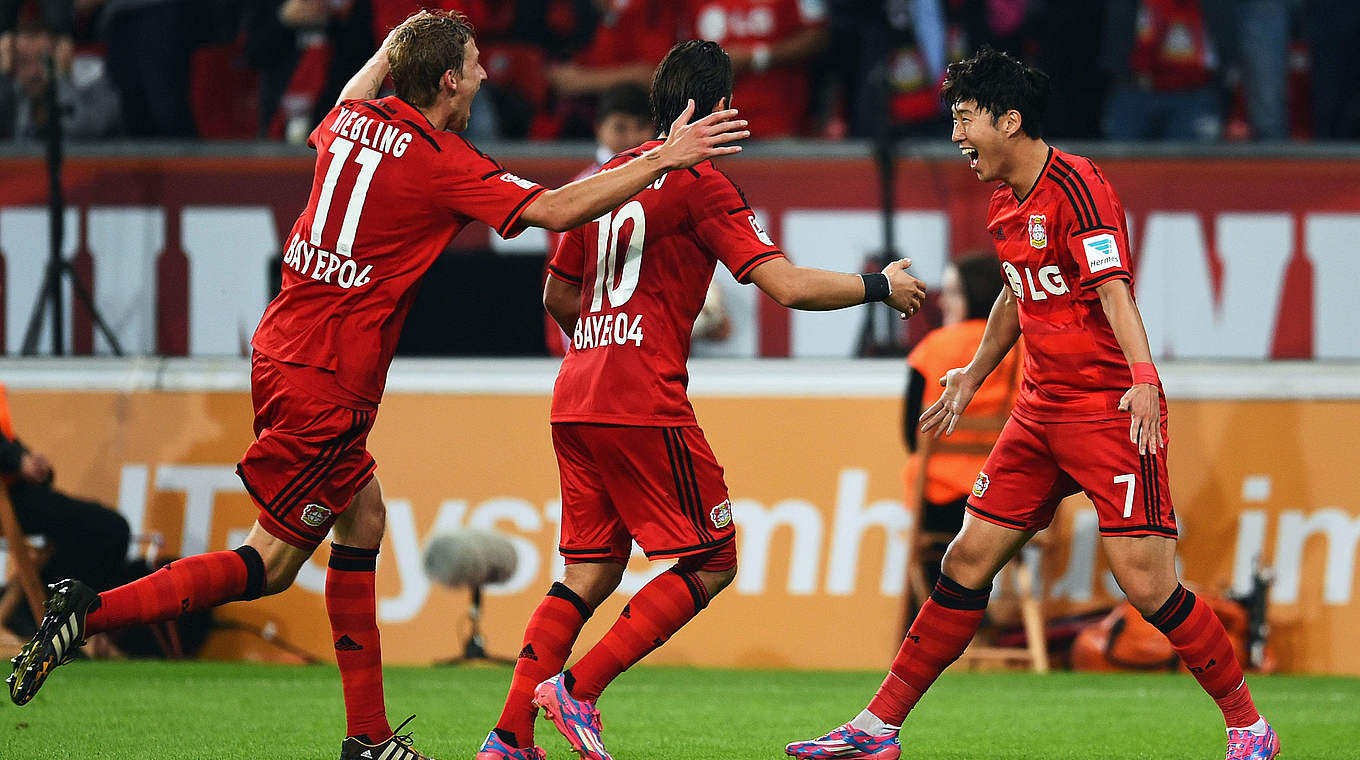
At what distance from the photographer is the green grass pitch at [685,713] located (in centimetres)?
557

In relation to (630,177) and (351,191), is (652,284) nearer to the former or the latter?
(630,177)

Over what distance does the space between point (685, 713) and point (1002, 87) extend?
2876 mm

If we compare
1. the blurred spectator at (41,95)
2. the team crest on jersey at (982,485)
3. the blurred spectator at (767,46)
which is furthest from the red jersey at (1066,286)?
the blurred spectator at (41,95)

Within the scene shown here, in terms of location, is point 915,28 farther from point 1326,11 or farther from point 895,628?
point 895,628

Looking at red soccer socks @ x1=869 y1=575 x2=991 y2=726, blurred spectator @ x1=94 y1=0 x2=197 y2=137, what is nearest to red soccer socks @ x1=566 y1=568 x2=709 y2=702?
red soccer socks @ x1=869 y1=575 x2=991 y2=726

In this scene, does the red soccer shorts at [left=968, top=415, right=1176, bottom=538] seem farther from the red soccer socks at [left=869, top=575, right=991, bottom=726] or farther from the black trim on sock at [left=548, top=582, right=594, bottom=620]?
the black trim on sock at [left=548, top=582, right=594, bottom=620]

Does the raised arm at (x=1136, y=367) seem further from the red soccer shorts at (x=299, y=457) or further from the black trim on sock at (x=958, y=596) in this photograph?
the red soccer shorts at (x=299, y=457)

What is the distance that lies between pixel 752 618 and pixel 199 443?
291cm

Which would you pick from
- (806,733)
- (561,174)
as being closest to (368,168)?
(806,733)

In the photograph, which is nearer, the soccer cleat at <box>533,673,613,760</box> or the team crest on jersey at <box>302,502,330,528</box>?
the soccer cleat at <box>533,673,613,760</box>

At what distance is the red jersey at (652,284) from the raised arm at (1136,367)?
0.97 meters

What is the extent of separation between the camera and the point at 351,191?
4.75m

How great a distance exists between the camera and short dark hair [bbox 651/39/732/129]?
4758mm

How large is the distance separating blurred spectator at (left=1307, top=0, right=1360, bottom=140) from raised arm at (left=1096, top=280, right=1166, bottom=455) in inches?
246
